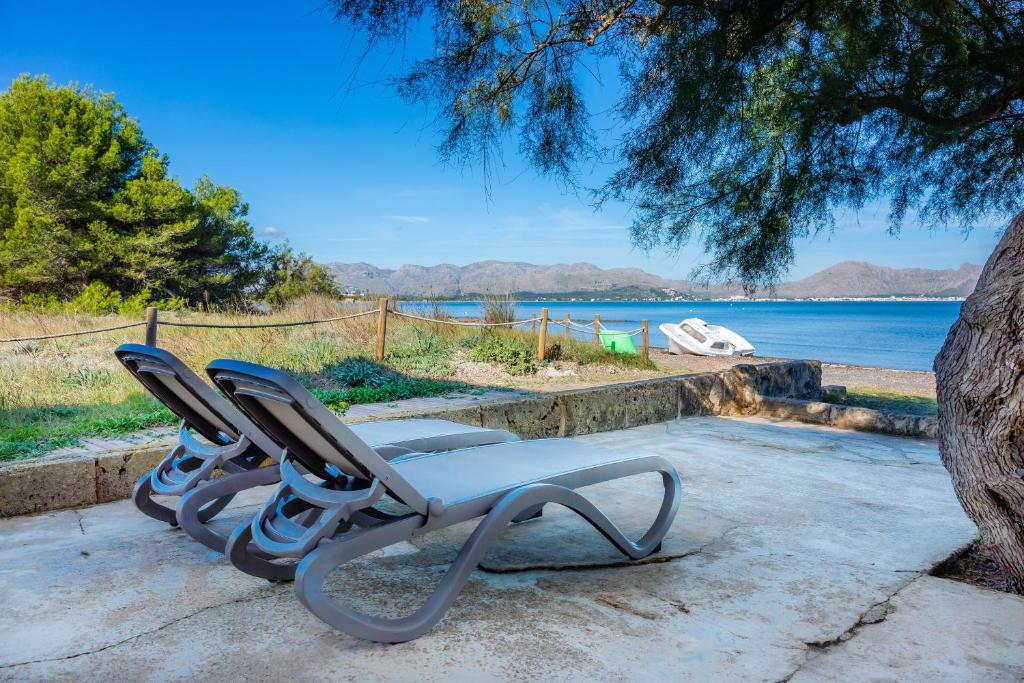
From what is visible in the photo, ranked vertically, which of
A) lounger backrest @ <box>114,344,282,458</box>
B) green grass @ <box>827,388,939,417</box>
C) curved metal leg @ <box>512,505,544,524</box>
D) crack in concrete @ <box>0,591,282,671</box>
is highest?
lounger backrest @ <box>114,344,282,458</box>

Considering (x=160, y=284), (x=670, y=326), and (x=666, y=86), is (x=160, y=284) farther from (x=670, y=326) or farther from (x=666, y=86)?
(x=666, y=86)

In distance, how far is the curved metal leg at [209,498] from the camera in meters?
2.57

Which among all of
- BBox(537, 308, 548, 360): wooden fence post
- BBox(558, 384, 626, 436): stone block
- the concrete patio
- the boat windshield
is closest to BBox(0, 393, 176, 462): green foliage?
the concrete patio

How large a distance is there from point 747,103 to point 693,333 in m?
20.5

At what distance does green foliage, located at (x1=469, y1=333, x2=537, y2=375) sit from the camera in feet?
27.8

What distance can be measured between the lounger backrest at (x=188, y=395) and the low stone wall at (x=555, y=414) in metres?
0.94

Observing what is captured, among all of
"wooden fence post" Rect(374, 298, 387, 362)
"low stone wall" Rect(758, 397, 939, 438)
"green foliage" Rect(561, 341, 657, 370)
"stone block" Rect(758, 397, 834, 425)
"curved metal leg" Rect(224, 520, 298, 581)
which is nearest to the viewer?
"curved metal leg" Rect(224, 520, 298, 581)

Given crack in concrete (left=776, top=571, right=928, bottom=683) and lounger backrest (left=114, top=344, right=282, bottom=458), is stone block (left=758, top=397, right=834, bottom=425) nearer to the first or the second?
crack in concrete (left=776, top=571, right=928, bottom=683)

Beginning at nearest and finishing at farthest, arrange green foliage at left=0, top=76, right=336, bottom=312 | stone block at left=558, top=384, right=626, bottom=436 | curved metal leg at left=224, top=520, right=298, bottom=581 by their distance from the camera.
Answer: curved metal leg at left=224, top=520, right=298, bottom=581 < stone block at left=558, top=384, right=626, bottom=436 < green foliage at left=0, top=76, right=336, bottom=312

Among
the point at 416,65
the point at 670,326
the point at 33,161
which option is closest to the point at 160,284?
the point at 33,161

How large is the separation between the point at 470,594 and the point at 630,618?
561mm

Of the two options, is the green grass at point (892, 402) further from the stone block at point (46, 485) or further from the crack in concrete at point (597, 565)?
the stone block at point (46, 485)

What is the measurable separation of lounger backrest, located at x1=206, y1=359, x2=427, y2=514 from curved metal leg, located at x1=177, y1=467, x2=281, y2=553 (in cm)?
48

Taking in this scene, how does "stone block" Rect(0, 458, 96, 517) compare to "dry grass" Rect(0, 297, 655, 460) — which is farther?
"dry grass" Rect(0, 297, 655, 460)
